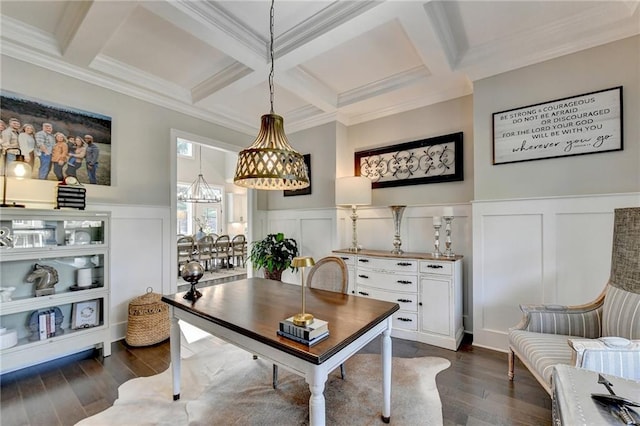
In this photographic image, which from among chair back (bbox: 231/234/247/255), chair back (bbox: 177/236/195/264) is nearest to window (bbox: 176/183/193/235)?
chair back (bbox: 231/234/247/255)

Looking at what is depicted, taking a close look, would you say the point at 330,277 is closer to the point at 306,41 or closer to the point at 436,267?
the point at 436,267

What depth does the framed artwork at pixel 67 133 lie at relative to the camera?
2420 mm

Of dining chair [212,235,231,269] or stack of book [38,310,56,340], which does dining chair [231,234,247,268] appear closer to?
dining chair [212,235,231,269]

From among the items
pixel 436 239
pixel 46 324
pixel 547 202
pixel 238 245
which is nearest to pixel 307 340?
pixel 436 239

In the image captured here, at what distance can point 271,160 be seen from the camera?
1.47 m

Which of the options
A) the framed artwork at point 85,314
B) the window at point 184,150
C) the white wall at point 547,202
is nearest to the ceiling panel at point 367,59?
the white wall at point 547,202

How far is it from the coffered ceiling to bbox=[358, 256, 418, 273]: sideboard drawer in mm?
1974

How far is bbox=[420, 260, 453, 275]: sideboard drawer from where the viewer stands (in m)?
2.74

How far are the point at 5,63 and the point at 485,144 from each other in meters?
4.46

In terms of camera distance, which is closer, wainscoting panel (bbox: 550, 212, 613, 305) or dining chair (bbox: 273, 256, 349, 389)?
dining chair (bbox: 273, 256, 349, 389)

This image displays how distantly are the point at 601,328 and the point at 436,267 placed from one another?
1.22m

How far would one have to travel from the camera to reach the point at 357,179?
11.3 feet

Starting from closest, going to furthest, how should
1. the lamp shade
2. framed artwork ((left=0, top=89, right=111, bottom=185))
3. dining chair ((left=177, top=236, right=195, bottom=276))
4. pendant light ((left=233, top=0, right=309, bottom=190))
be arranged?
1. pendant light ((left=233, top=0, right=309, bottom=190))
2. framed artwork ((left=0, top=89, right=111, bottom=185))
3. the lamp shade
4. dining chair ((left=177, top=236, right=195, bottom=276))

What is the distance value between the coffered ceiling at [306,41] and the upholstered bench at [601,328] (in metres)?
1.63
